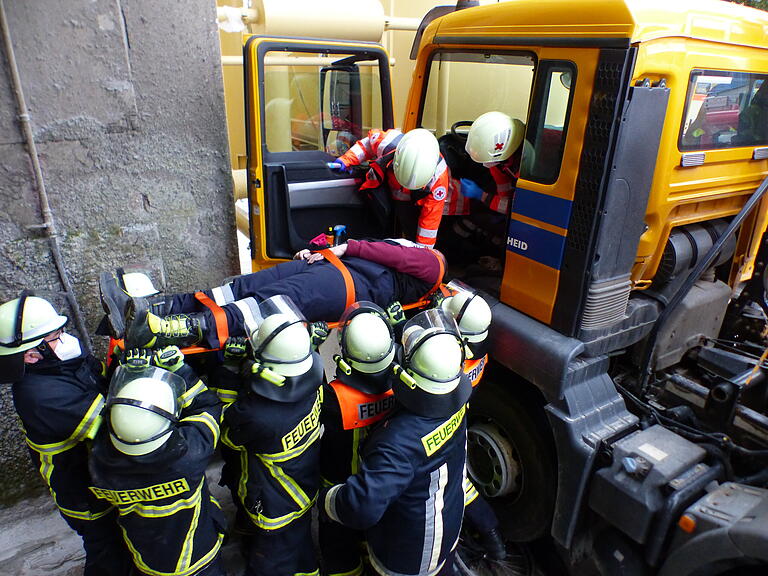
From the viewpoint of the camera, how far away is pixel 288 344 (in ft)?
6.91

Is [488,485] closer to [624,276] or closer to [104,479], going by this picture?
[624,276]

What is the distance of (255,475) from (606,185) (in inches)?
75.6

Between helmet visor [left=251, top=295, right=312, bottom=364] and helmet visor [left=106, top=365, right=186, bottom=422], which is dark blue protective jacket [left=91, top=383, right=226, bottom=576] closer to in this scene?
helmet visor [left=106, top=365, right=186, bottom=422]

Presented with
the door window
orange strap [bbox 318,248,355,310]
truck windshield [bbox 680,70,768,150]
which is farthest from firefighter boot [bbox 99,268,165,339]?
truck windshield [bbox 680,70,768,150]

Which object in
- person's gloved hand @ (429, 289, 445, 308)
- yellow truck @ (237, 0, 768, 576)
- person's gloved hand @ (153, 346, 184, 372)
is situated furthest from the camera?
person's gloved hand @ (429, 289, 445, 308)

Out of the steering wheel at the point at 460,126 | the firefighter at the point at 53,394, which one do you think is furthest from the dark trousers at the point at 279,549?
the steering wheel at the point at 460,126

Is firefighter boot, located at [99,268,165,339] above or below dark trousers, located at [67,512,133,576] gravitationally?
above

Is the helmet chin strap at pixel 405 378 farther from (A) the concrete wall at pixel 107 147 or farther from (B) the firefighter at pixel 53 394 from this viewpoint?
(A) the concrete wall at pixel 107 147

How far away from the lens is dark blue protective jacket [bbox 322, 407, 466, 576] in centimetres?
198

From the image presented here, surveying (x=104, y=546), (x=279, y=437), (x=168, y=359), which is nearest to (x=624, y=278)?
(x=279, y=437)

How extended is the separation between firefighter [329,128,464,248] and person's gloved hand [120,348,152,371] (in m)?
1.66

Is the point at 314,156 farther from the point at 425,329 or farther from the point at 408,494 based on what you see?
the point at 408,494

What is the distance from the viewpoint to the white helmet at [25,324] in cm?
200

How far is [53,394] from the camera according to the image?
2.08 metres
